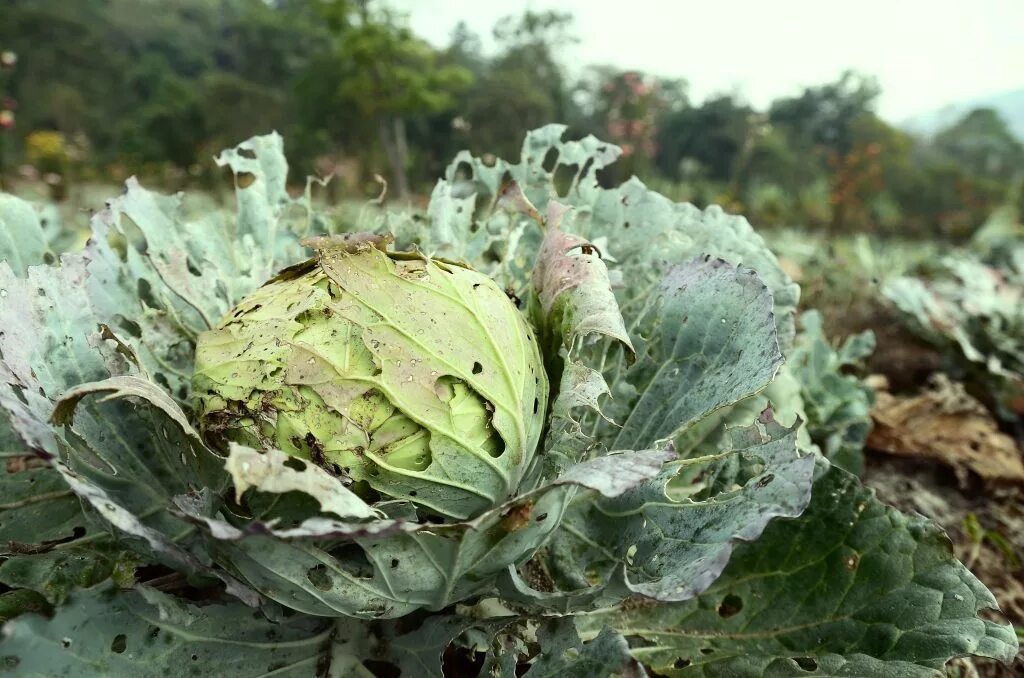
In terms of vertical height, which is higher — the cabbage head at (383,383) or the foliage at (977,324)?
the cabbage head at (383,383)

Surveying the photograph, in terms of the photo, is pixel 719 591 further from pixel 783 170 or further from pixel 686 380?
pixel 783 170

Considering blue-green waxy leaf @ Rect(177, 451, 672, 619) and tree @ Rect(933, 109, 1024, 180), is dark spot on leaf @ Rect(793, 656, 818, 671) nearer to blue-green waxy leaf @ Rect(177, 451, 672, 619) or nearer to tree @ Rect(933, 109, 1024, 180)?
blue-green waxy leaf @ Rect(177, 451, 672, 619)

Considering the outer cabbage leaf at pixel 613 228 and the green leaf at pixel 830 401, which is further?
the green leaf at pixel 830 401

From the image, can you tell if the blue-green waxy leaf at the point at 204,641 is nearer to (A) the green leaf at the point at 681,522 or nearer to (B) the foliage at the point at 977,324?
(A) the green leaf at the point at 681,522

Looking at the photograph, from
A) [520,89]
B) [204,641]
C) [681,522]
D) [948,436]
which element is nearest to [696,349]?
[681,522]

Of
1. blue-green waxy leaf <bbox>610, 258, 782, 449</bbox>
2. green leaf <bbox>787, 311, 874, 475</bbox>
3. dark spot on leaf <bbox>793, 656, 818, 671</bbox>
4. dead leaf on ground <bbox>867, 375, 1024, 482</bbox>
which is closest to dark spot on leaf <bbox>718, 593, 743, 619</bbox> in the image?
dark spot on leaf <bbox>793, 656, 818, 671</bbox>

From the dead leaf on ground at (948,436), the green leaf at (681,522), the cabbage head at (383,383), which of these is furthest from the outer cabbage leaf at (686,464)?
the dead leaf on ground at (948,436)

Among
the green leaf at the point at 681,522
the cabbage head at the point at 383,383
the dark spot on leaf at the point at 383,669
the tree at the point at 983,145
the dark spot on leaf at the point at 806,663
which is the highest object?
the cabbage head at the point at 383,383

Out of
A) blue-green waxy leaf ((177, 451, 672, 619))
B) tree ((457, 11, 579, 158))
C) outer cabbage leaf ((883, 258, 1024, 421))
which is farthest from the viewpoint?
tree ((457, 11, 579, 158))

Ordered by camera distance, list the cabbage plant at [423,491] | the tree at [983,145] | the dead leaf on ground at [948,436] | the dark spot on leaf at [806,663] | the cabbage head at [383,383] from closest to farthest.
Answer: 1. the cabbage plant at [423,491]
2. the cabbage head at [383,383]
3. the dark spot on leaf at [806,663]
4. the dead leaf on ground at [948,436]
5. the tree at [983,145]
